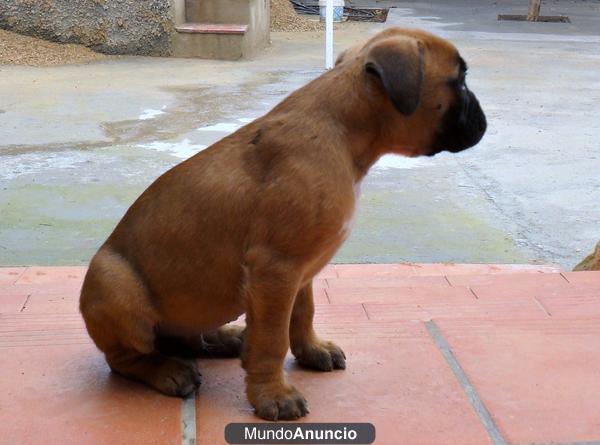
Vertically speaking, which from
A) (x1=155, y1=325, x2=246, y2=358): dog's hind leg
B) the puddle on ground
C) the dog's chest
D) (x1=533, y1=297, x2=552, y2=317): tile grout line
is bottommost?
the puddle on ground

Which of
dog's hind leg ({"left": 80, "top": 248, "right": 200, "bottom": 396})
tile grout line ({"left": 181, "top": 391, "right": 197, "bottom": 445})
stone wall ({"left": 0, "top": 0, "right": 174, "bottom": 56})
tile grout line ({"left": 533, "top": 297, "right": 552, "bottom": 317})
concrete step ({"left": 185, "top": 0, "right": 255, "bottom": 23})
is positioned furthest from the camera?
concrete step ({"left": 185, "top": 0, "right": 255, "bottom": 23})

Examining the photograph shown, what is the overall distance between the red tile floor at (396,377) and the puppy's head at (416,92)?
71 cm

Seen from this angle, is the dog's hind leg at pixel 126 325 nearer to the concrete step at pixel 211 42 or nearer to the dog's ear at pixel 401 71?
the dog's ear at pixel 401 71

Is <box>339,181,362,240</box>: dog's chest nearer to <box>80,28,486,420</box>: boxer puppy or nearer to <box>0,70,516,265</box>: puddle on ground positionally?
<box>80,28,486,420</box>: boxer puppy

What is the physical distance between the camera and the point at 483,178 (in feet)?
22.2

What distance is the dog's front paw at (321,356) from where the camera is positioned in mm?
2848

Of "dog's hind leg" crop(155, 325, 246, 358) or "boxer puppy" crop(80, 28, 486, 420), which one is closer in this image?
"boxer puppy" crop(80, 28, 486, 420)

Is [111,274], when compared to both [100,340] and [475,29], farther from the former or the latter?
[475,29]

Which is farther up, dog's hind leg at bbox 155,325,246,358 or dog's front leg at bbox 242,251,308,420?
dog's front leg at bbox 242,251,308,420

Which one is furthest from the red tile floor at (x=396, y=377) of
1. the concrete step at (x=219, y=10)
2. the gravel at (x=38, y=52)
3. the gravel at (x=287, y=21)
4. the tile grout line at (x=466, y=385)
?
the gravel at (x=287, y=21)

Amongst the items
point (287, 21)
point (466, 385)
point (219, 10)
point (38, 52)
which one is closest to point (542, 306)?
point (466, 385)

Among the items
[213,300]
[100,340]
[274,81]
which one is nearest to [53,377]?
[100,340]

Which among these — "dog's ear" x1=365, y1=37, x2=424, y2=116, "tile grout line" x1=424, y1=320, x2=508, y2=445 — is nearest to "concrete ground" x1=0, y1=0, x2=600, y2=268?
"tile grout line" x1=424, y1=320, x2=508, y2=445

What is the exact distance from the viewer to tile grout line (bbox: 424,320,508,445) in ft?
7.89
